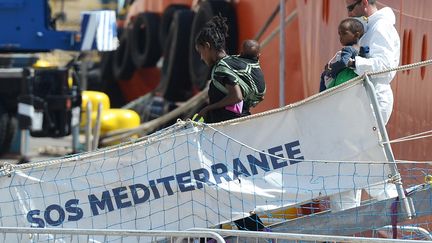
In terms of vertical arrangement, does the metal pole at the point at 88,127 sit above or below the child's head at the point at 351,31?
below

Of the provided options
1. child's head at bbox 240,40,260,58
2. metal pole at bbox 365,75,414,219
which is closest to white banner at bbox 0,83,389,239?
metal pole at bbox 365,75,414,219

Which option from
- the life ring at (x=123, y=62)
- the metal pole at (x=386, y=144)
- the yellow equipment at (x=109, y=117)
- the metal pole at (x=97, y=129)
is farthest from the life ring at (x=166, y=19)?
the metal pole at (x=386, y=144)

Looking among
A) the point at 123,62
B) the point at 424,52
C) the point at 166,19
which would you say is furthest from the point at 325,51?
the point at 123,62

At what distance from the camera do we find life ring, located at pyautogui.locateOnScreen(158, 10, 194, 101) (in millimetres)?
14688

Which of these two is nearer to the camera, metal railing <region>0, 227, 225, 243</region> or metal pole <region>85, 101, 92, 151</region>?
metal railing <region>0, 227, 225, 243</region>

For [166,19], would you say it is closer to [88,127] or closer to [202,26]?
[202,26]

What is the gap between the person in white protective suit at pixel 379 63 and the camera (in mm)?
5895

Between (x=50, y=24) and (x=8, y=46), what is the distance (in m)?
0.63

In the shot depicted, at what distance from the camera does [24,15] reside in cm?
1382

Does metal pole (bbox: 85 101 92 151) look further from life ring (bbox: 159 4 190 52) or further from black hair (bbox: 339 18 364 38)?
black hair (bbox: 339 18 364 38)

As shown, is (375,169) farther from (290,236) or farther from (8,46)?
(8,46)

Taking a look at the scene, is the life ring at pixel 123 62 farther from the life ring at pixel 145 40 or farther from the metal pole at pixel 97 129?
the metal pole at pixel 97 129

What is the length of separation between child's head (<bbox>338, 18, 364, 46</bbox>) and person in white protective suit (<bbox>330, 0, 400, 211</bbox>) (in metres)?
0.07

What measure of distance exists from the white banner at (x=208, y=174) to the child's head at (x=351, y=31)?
0.60m
